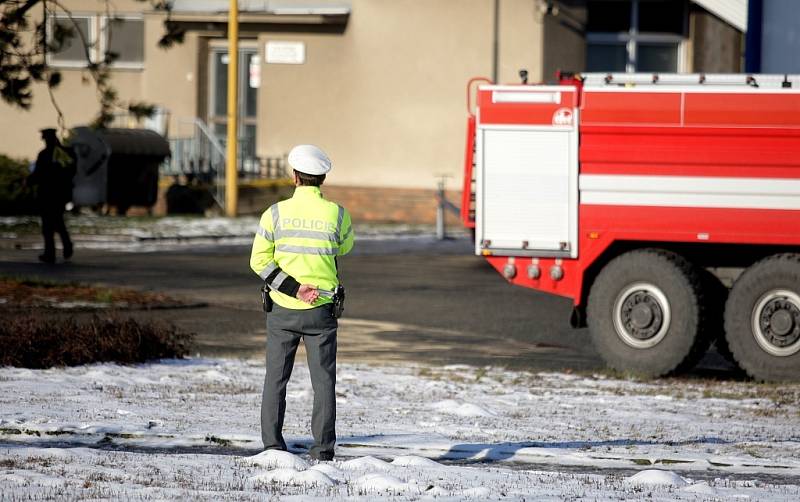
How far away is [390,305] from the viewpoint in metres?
19.5

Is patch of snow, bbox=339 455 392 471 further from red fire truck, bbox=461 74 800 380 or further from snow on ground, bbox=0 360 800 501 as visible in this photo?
red fire truck, bbox=461 74 800 380

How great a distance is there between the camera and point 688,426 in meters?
11.1

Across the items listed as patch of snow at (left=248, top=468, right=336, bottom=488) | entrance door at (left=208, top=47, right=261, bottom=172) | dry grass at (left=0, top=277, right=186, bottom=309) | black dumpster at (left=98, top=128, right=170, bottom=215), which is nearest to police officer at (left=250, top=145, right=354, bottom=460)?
patch of snow at (left=248, top=468, right=336, bottom=488)

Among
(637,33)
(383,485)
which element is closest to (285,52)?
(637,33)

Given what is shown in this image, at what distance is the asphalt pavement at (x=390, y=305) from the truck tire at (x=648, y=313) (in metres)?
0.42

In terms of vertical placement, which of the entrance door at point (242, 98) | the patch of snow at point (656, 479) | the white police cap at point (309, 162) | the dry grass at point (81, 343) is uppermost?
the entrance door at point (242, 98)

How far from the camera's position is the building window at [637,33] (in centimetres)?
3716

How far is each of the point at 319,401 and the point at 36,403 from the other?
273 cm

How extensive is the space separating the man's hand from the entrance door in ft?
96.1

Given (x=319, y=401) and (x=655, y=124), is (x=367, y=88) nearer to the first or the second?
(x=655, y=124)

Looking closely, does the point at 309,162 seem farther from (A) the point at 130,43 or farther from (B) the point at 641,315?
(A) the point at 130,43

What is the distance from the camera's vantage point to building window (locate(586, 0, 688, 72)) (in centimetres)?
3716

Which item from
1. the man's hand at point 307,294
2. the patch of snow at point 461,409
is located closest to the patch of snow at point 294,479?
the man's hand at point 307,294

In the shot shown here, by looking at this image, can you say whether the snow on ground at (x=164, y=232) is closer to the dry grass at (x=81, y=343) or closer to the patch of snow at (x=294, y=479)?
the dry grass at (x=81, y=343)
